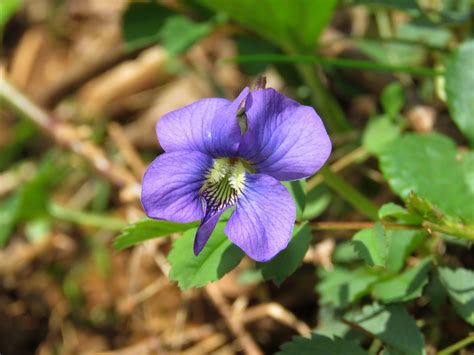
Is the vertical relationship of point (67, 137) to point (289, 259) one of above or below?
below

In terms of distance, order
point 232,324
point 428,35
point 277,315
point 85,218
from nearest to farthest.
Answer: point 277,315, point 232,324, point 428,35, point 85,218

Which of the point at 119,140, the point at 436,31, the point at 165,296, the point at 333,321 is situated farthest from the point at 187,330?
the point at 436,31

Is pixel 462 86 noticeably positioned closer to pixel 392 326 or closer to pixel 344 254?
pixel 344 254

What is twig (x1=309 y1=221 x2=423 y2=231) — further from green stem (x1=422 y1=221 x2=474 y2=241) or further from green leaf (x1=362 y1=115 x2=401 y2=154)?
green leaf (x1=362 y1=115 x2=401 y2=154)

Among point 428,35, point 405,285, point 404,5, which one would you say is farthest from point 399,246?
point 428,35

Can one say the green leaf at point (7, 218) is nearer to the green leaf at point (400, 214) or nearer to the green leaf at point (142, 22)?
the green leaf at point (142, 22)

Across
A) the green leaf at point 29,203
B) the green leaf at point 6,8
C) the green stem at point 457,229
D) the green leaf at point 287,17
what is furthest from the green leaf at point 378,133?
the green leaf at point 6,8
